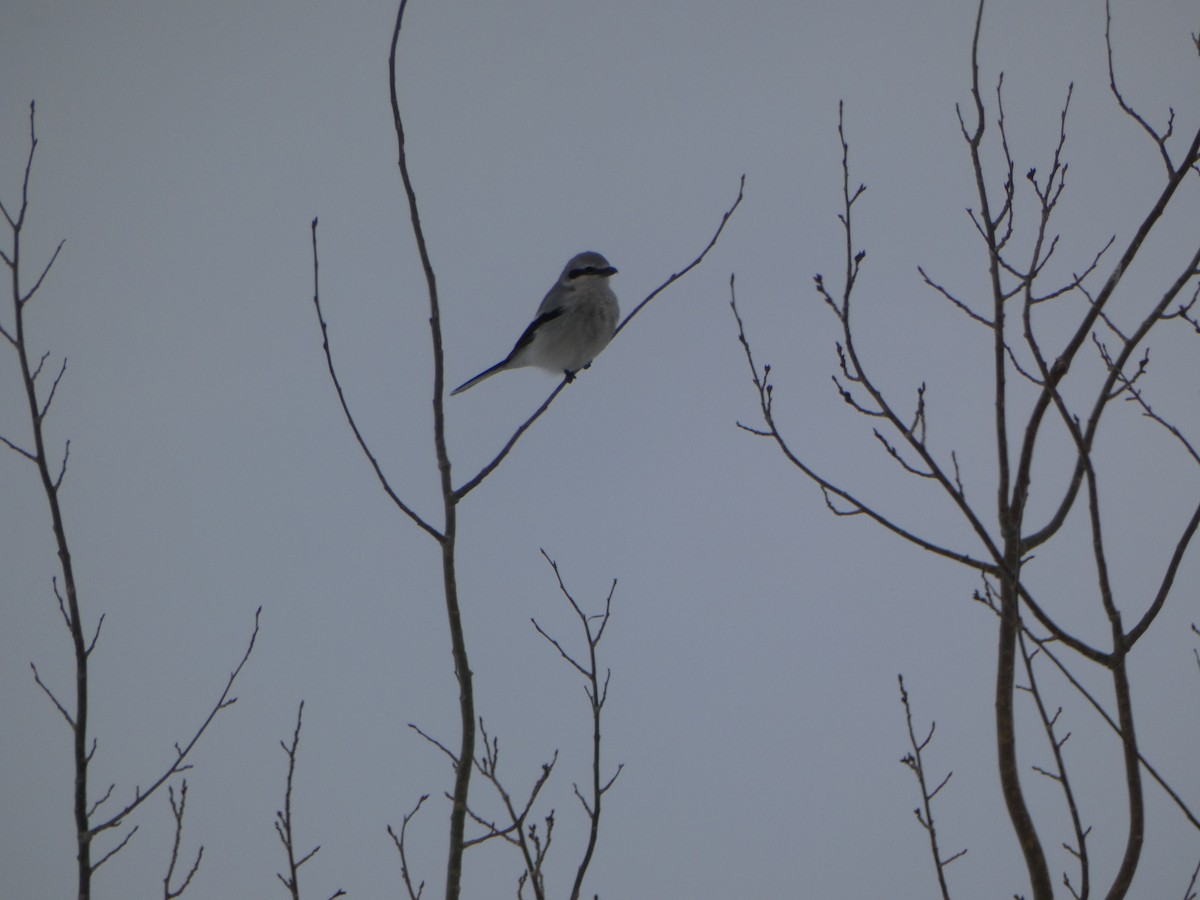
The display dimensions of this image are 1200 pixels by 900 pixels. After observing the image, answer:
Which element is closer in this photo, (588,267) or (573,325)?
(573,325)

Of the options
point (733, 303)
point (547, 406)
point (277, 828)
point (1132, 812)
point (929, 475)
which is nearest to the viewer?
point (1132, 812)

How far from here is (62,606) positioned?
348 centimetres

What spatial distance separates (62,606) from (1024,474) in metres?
3.01

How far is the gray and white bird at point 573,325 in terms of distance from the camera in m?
8.34

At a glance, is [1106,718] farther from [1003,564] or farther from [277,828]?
[277,828]

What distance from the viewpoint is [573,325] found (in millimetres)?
8336

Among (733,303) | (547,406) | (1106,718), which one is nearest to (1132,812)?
(1106,718)

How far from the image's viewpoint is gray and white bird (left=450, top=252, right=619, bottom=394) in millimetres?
8344

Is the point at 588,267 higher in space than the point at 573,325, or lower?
higher

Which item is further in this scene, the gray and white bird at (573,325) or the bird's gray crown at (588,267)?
the bird's gray crown at (588,267)

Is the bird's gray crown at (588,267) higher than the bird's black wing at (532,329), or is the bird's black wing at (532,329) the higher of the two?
the bird's gray crown at (588,267)

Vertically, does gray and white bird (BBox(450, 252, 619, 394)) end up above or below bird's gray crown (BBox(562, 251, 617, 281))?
below

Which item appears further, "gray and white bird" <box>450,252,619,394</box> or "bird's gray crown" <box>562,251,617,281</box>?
"bird's gray crown" <box>562,251,617,281</box>

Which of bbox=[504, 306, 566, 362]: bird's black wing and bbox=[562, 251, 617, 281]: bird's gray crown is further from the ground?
bbox=[562, 251, 617, 281]: bird's gray crown
